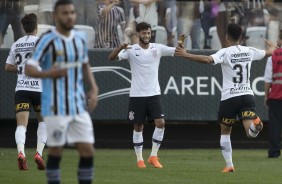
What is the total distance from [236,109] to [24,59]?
11.4ft

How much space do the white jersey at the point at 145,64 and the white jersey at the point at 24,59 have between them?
183 cm

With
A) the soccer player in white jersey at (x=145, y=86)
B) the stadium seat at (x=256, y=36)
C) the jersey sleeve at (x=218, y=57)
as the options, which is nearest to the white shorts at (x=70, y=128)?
the jersey sleeve at (x=218, y=57)

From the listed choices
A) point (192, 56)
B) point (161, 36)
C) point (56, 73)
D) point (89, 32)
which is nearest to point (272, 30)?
point (161, 36)

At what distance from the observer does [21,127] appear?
15.2m

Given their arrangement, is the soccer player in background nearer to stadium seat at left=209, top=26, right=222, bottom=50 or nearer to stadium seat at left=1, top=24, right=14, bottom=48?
stadium seat at left=1, top=24, right=14, bottom=48

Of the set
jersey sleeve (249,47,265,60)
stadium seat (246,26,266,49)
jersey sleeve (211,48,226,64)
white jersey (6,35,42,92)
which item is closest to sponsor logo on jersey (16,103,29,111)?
white jersey (6,35,42,92)

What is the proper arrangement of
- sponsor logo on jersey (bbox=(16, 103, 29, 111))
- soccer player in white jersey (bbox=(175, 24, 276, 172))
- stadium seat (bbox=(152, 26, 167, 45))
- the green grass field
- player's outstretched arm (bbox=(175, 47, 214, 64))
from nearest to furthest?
the green grass field, player's outstretched arm (bbox=(175, 47, 214, 64)), soccer player in white jersey (bbox=(175, 24, 276, 172)), sponsor logo on jersey (bbox=(16, 103, 29, 111)), stadium seat (bbox=(152, 26, 167, 45))

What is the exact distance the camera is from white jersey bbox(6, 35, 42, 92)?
49.9ft

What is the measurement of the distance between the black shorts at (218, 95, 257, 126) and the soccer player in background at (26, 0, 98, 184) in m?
5.41

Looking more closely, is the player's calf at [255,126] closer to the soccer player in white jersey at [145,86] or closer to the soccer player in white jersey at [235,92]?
the soccer player in white jersey at [235,92]

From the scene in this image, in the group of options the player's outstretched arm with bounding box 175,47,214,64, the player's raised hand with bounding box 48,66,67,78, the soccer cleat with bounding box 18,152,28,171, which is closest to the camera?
the player's raised hand with bounding box 48,66,67,78

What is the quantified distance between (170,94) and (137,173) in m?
6.47

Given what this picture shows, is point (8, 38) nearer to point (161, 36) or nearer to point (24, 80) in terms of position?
point (161, 36)

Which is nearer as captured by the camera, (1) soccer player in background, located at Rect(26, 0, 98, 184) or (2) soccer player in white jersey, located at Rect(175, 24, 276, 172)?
(1) soccer player in background, located at Rect(26, 0, 98, 184)
